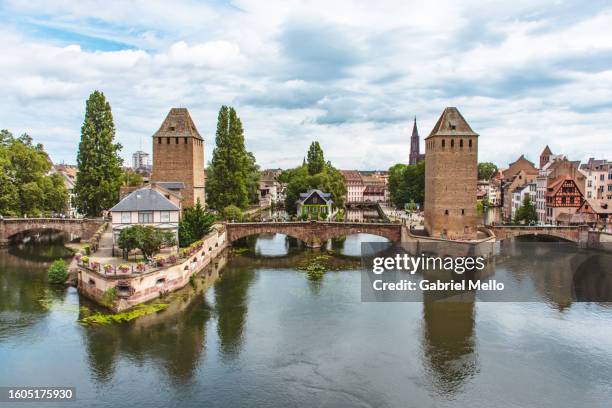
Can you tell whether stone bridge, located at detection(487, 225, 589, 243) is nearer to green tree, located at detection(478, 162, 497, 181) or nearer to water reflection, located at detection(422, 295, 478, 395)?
water reflection, located at detection(422, 295, 478, 395)

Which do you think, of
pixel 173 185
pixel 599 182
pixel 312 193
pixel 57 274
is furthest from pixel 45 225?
pixel 599 182

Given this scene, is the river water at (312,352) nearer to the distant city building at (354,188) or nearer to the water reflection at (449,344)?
the water reflection at (449,344)

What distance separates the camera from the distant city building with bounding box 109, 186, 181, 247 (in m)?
35.6

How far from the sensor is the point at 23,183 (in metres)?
52.6

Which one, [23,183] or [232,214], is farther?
[23,183]

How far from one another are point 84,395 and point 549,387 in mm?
16789

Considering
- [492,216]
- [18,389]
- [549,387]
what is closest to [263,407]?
[18,389]

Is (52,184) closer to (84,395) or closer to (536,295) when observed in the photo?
(84,395)

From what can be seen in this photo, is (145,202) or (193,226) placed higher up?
(145,202)

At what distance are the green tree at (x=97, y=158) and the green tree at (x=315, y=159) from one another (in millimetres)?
33422

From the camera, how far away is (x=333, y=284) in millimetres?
34000

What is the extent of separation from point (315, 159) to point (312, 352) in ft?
190

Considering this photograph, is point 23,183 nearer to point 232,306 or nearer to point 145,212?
point 145,212

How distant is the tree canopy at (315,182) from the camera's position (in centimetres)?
7206
